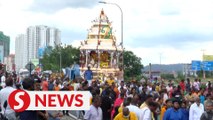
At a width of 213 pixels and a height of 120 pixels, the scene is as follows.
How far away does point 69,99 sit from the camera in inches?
286

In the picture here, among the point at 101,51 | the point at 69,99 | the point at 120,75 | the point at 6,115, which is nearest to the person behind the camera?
the point at 69,99

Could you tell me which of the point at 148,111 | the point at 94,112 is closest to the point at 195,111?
the point at 148,111

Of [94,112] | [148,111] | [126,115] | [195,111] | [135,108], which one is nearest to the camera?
[126,115]

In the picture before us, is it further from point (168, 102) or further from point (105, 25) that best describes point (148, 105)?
point (105, 25)

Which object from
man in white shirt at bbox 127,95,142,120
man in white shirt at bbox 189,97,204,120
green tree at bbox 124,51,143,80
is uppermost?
green tree at bbox 124,51,143,80

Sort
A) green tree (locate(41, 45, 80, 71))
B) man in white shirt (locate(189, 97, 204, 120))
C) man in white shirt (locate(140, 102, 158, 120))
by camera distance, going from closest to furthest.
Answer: man in white shirt (locate(140, 102, 158, 120)), man in white shirt (locate(189, 97, 204, 120)), green tree (locate(41, 45, 80, 71))

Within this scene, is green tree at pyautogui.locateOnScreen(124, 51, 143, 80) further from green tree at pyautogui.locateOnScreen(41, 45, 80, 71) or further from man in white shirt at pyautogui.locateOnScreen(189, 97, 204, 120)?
man in white shirt at pyautogui.locateOnScreen(189, 97, 204, 120)

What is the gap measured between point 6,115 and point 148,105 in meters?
2.93

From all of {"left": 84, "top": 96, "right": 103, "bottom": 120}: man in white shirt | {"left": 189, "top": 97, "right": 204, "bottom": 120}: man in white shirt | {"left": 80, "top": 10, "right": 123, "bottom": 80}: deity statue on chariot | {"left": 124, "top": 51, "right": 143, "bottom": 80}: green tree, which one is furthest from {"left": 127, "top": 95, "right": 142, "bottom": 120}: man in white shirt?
{"left": 124, "top": 51, "right": 143, "bottom": 80}: green tree

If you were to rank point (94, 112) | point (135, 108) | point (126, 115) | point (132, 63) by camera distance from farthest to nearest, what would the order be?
point (132, 63) → point (94, 112) → point (135, 108) → point (126, 115)

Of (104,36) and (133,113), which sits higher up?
(104,36)

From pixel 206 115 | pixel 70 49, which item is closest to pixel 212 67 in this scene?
pixel 70 49

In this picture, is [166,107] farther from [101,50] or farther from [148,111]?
[101,50]

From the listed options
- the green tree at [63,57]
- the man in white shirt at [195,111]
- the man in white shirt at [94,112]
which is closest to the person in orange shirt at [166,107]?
the man in white shirt at [195,111]
